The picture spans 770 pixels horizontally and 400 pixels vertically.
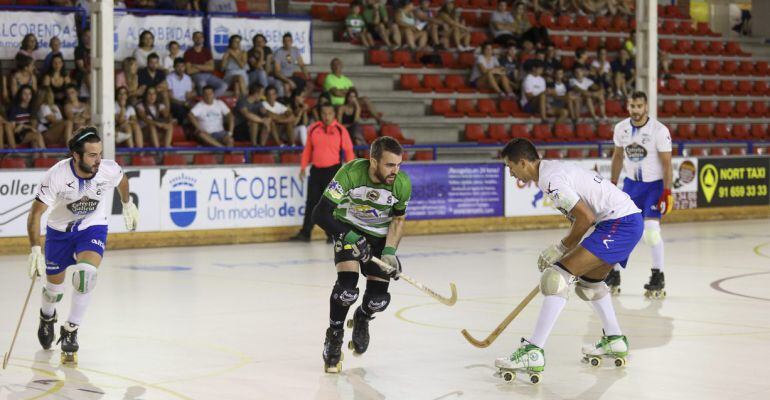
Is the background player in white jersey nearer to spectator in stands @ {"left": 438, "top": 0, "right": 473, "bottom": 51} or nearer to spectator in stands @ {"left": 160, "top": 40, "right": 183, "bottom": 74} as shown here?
spectator in stands @ {"left": 160, "top": 40, "right": 183, "bottom": 74}

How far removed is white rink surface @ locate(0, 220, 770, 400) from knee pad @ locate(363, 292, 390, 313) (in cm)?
43

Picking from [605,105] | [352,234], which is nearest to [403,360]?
[352,234]

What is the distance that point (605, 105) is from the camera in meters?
26.8

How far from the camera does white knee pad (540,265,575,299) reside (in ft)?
27.1

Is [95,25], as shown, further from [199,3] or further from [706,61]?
[706,61]

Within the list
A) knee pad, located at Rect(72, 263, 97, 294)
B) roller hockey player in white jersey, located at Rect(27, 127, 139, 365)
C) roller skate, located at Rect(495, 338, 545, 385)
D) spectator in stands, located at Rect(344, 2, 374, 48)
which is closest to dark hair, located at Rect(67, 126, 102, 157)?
roller hockey player in white jersey, located at Rect(27, 127, 139, 365)

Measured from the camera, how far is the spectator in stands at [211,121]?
1978cm

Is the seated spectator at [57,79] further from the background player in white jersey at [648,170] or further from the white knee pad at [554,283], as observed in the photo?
the white knee pad at [554,283]

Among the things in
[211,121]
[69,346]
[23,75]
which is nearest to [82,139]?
[69,346]

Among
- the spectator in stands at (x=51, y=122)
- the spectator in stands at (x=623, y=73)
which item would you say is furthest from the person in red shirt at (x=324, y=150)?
the spectator in stands at (x=623, y=73)

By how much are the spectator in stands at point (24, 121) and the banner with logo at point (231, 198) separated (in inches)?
78.2

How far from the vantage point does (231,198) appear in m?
18.3

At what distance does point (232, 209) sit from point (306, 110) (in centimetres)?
318

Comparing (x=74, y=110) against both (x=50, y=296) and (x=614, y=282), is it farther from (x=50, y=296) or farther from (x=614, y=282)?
(x=50, y=296)
